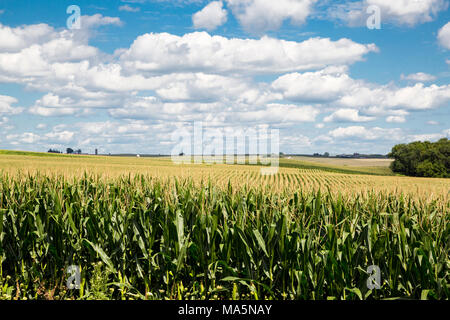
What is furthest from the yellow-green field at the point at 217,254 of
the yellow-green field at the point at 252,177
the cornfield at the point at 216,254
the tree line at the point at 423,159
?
the tree line at the point at 423,159

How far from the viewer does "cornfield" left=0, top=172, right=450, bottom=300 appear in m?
6.16

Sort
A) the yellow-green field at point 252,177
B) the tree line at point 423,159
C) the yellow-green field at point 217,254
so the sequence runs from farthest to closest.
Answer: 1. the tree line at point 423,159
2. the yellow-green field at point 252,177
3. the yellow-green field at point 217,254

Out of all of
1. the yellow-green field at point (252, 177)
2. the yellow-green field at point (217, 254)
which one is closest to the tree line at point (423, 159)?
the yellow-green field at point (252, 177)

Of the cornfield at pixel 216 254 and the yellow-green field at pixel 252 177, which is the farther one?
the yellow-green field at pixel 252 177

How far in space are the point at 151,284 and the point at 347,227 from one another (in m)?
3.96

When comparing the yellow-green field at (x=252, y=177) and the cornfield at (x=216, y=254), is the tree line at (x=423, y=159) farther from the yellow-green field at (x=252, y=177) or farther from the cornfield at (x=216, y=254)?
the cornfield at (x=216, y=254)

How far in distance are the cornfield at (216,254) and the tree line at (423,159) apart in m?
96.1


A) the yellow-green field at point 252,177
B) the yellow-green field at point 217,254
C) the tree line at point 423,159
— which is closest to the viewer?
the yellow-green field at point 217,254

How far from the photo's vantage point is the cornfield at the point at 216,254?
6.16 m

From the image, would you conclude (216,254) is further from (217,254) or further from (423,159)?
(423,159)

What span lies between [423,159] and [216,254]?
344 feet

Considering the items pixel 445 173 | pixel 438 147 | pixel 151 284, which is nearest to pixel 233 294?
pixel 151 284

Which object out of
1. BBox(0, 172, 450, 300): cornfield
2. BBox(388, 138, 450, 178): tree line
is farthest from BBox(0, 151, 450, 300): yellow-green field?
BBox(388, 138, 450, 178): tree line

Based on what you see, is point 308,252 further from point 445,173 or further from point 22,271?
point 445,173
